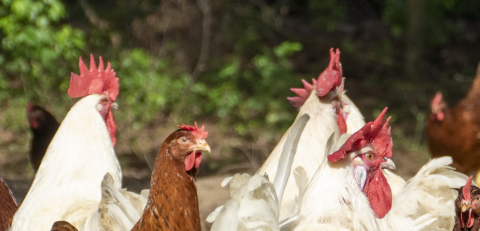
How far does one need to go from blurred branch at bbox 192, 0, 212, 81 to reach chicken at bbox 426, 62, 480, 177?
3.37m

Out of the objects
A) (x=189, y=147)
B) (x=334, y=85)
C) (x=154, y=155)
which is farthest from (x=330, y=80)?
(x=154, y=155)

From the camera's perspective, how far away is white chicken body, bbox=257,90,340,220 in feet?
12.6

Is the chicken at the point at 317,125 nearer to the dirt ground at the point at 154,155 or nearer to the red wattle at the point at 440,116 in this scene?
the red wattle at the point at 440,116

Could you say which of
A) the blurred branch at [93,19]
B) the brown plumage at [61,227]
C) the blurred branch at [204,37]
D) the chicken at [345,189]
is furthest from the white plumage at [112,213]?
the blurred branch at [93,19]

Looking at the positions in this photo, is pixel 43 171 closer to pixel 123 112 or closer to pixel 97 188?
pixel 97 188

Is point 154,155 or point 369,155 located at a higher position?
point 369,155

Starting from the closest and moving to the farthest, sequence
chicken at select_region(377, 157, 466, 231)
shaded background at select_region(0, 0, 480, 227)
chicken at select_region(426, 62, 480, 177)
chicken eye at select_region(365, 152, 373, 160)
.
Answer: chicken eye at select_region(365, 152, 373, 160)
chicken at select_region(377, 157, 466, 231)
chicken at select_region(426, 62, 480, 177)
shaded background at select_region(0, 0, 480, 227)

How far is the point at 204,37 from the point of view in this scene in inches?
342

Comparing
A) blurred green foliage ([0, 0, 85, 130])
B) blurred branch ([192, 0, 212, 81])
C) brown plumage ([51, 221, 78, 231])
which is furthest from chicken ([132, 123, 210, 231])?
blurred branch ([192, 0, 212, 81])

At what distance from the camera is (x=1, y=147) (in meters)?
7.87

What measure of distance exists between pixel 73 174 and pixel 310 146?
1383 millimetres

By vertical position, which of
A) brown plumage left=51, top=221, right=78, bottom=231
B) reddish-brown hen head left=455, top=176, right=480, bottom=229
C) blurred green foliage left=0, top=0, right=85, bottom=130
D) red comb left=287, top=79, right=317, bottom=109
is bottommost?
reddish-brown hen head left=455, top=176, right=480, bottom=229

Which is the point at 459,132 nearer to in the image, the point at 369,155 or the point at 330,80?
the point at 330,80

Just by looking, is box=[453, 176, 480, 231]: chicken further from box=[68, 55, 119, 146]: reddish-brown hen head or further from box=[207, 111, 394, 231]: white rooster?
box=[68, 55, 119, 146]: reddish-brown hen head
